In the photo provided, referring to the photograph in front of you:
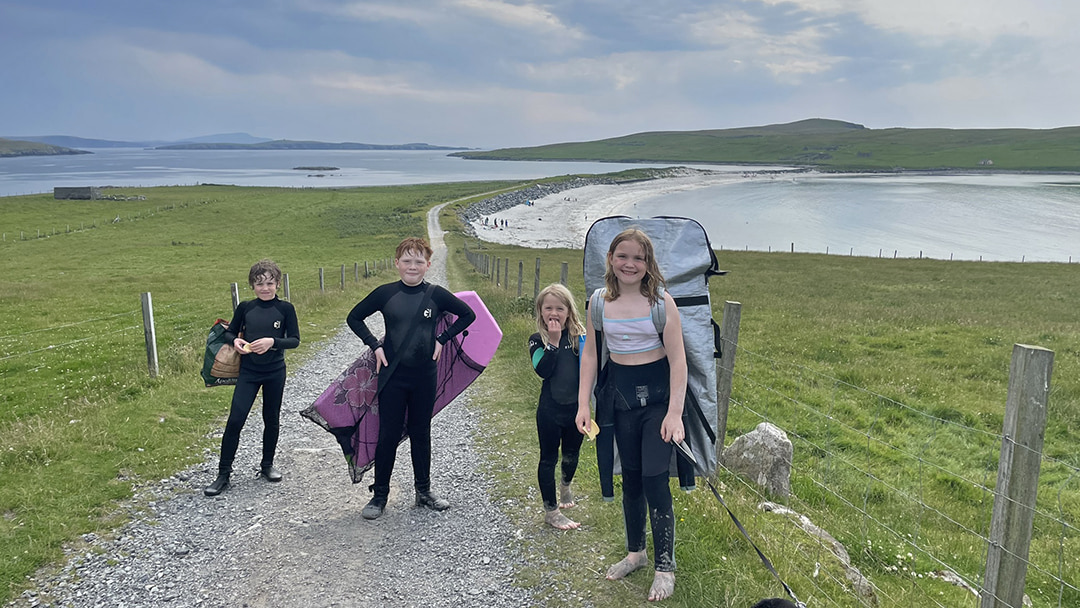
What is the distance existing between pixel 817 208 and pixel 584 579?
11240 cm

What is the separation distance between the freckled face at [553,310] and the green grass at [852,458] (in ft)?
6.03

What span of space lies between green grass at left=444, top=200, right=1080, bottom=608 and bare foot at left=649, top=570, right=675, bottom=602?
69mm

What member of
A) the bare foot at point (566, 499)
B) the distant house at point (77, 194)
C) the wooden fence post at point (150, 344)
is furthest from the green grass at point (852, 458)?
the distant house at point (77, 194)

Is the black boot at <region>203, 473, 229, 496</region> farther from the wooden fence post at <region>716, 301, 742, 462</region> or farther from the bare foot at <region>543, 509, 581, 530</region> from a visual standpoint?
the wooden fence post at <region>716, 301, 742, 462</region>

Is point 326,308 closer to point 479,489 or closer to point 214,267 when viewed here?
point 479,489

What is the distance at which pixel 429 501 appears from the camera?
6004mm

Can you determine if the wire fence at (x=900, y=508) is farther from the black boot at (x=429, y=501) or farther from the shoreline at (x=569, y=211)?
the shoreline at (x=569, y=211)

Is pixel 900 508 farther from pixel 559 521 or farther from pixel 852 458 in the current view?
pixel 559 521

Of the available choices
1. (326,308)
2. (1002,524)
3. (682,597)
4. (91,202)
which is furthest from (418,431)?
(91,202)

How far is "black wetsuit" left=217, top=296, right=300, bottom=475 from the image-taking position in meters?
6.21

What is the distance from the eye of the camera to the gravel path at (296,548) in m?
4.53

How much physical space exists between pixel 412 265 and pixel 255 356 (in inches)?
82.6

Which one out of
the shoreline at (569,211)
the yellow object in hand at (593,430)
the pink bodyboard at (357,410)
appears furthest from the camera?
the shoreline at (569,211)

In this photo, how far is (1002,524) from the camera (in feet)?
10.5
